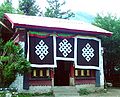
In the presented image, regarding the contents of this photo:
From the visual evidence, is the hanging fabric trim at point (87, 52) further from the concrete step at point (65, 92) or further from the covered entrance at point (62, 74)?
the concrete step at point (65, 92)

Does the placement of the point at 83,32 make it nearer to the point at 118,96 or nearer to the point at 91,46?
the point at 91,46

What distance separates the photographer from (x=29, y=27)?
1698cm

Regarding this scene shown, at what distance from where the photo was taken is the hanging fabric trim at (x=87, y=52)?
18781 mm

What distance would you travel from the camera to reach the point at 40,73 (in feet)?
58.7

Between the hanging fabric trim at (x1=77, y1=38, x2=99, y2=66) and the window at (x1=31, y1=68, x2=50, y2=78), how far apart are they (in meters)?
2.20

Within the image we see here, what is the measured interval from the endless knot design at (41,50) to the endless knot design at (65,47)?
3.42 ft

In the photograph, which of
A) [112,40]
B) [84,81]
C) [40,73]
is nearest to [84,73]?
[84,81]

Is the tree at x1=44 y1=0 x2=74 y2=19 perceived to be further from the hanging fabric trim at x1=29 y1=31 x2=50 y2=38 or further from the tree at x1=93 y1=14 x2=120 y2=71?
the hanging fabric trim at x1=29 y1=31 x2=50 y2=38

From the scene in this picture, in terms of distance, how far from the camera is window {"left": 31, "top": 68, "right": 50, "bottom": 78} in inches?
696

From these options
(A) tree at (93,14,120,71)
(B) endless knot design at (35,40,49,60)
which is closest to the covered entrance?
(B) endless knot design at (35,40,49,60)

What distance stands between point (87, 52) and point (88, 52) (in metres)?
0.09

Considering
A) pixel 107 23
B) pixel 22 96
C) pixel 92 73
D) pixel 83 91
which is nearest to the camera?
A: pixel 22 96

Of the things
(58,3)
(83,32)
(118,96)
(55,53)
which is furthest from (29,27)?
(58,3)

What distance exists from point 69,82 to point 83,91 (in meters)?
1.38
